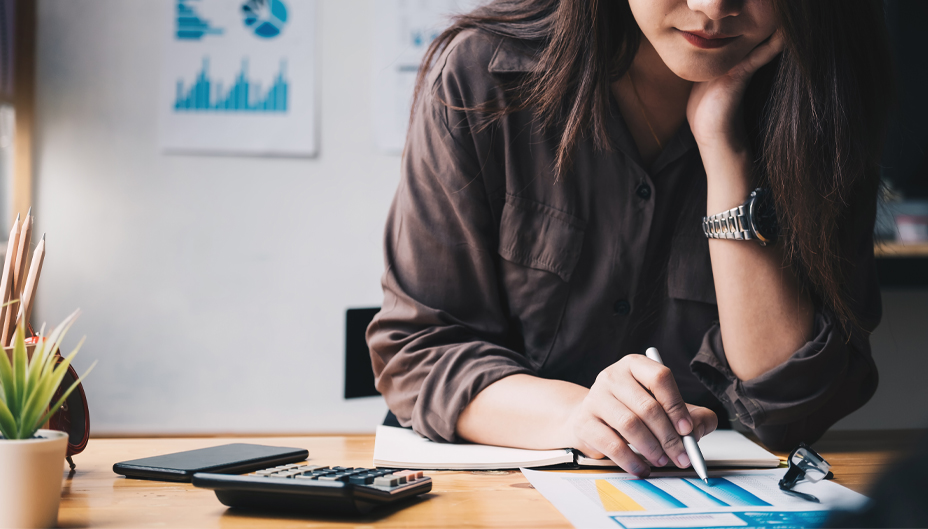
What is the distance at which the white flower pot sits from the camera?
1.34ft

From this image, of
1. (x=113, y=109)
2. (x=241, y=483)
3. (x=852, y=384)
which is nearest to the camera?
(x=241, y=483)

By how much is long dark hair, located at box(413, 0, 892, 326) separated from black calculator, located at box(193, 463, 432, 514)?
1.56 feet

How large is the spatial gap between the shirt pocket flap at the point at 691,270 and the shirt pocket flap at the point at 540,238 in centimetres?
14

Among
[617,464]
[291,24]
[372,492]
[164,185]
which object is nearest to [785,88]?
[617,464]

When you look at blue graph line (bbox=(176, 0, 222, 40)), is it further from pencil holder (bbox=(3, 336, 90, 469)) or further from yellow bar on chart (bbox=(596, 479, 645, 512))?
yellow bar on chart (bbox=(596, 479, 645, 512))

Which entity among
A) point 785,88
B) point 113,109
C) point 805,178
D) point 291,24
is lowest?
point 805,178

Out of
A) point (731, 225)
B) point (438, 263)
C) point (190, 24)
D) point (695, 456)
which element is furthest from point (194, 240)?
point (695, 456)

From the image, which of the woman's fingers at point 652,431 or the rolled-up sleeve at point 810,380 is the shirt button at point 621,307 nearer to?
the rolled-up sleeve at point 810,380

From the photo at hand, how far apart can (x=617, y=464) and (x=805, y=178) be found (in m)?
0.40

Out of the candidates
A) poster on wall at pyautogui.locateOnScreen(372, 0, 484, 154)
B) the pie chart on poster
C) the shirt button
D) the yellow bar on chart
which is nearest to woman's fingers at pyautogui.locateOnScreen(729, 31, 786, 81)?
the shirt button

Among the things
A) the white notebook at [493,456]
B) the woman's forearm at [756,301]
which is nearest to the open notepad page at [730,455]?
the white notebook at [493,456]

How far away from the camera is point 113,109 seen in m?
1.96

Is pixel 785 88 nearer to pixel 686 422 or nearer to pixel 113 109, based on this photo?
pixel 686 422

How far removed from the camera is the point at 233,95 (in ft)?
6.46
